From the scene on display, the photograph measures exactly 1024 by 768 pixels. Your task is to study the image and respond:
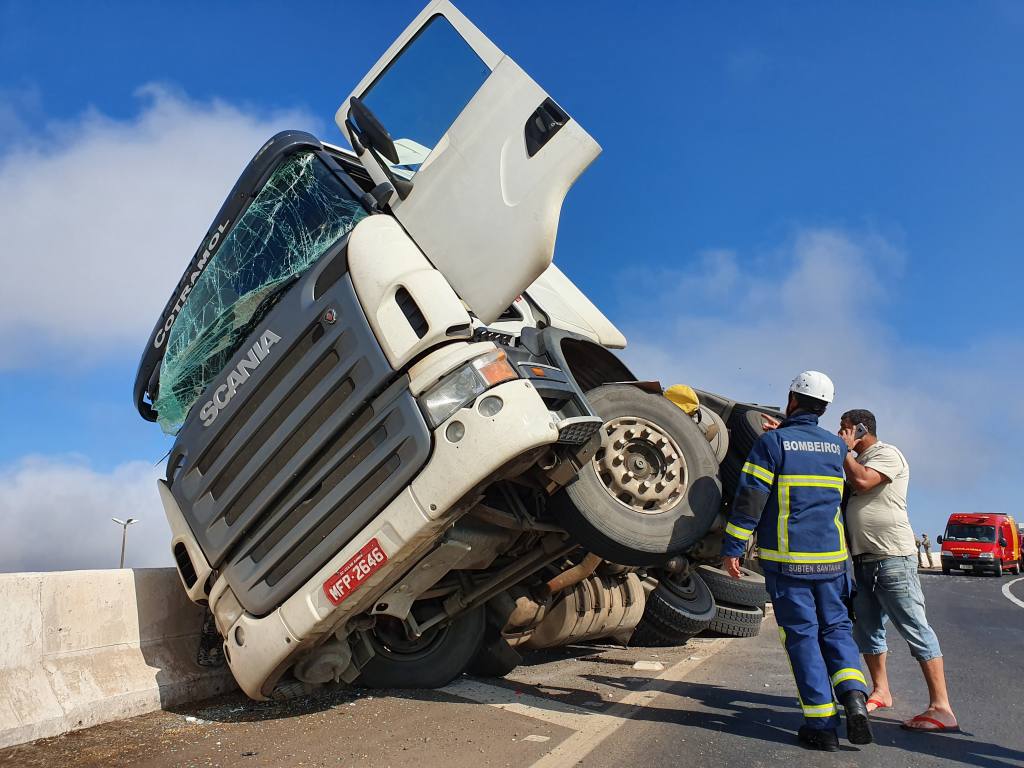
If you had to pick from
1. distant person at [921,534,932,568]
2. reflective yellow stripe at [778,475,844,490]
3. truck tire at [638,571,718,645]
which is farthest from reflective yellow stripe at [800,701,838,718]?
distant person at [921,534,932,568]

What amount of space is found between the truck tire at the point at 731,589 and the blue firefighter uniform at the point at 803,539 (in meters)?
3.54

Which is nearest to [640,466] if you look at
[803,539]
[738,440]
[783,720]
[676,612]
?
[803,539]

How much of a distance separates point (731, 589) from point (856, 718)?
401cm

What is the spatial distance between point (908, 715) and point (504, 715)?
2094 mm

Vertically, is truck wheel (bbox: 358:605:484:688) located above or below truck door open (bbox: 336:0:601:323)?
below

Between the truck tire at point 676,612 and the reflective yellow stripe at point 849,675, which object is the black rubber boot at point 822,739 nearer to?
the reflective yellow stripe at point 849,675

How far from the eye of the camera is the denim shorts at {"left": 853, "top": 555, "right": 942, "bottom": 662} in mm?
4203

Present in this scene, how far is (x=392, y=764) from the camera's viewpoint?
11.1ft

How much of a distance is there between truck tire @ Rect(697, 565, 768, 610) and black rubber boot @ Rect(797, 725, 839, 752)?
3.90 meters

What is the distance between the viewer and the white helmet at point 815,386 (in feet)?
13.9

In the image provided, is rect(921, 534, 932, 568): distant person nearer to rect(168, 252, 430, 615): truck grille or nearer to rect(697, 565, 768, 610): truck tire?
rect(697, 565, 768, 610): truck tire

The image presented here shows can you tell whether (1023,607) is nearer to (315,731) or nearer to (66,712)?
(315,731)

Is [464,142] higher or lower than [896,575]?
higher

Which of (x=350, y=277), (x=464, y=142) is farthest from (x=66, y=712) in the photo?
(x=464, y=142)
